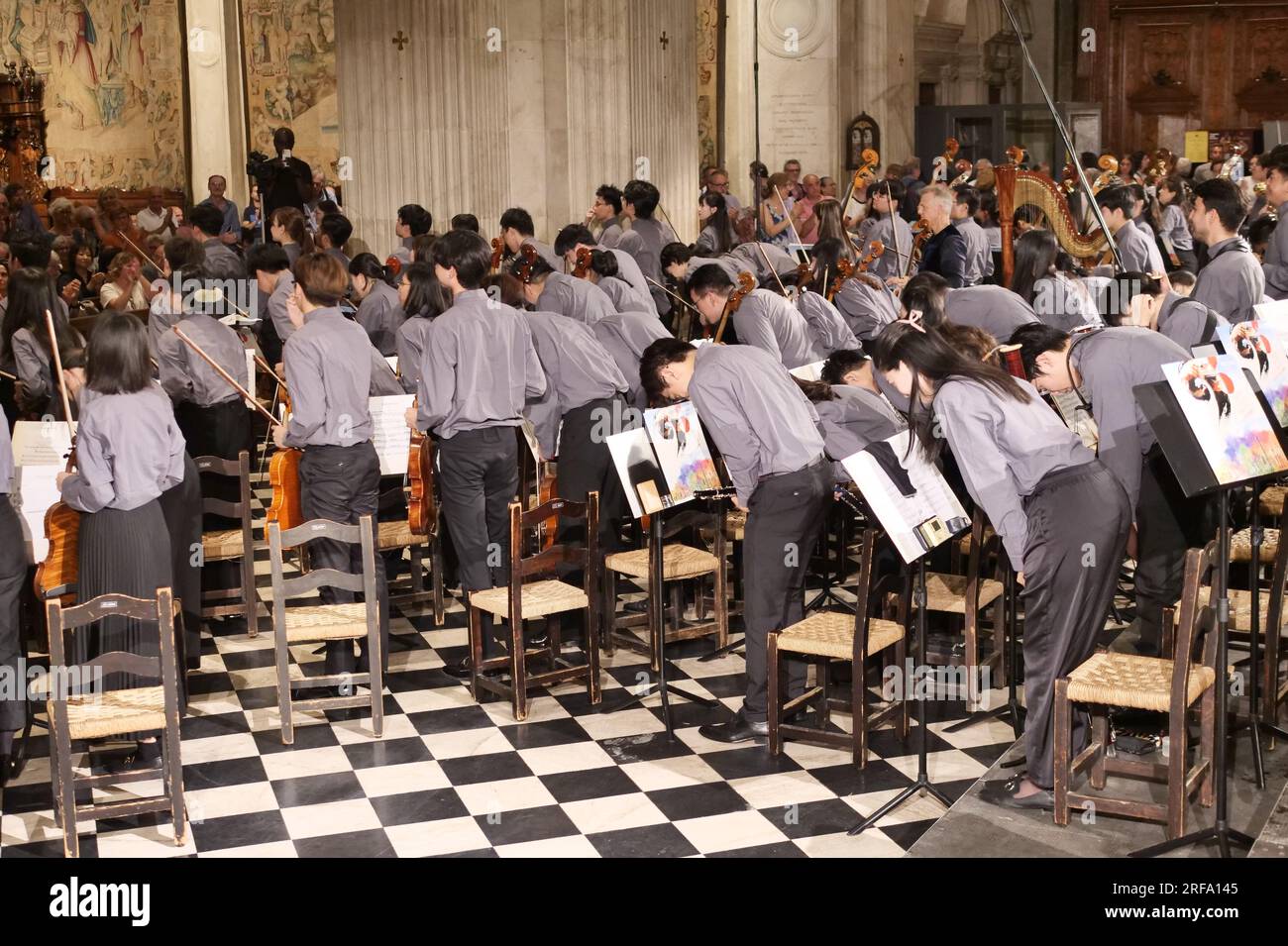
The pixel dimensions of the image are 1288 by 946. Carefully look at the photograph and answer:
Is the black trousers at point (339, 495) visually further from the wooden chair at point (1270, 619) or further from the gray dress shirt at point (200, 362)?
the wooden chair at point (1270, 619)

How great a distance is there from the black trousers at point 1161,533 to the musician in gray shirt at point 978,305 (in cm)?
143

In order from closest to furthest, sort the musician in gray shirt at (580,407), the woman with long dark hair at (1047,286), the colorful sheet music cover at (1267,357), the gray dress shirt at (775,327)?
the colorful sheet music cover at (1267,357), the woman with long dark hair at (1047,286), the musician in gray shirt at (580,407), the gray dress shirt at (775,327)

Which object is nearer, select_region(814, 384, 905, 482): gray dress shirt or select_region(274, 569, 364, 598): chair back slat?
select_region(274, 569, 364, 598): chair back slat

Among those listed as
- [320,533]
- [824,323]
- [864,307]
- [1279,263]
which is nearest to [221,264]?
[320,533]

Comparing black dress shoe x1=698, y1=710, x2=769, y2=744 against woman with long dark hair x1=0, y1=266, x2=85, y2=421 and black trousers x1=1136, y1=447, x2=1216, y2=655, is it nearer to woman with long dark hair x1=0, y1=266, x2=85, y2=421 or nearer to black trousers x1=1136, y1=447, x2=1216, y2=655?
black trousers x1=1136, y1=447, x2=1216, y2=655

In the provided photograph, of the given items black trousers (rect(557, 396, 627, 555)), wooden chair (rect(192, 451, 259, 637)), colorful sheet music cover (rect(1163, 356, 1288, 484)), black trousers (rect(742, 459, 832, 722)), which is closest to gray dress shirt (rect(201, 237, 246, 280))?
wooden chair (rect(192, 451, 259, 637))

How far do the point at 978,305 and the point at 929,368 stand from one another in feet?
9.46

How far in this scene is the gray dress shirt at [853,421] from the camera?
279 inches

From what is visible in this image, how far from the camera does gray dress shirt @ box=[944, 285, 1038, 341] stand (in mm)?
8109

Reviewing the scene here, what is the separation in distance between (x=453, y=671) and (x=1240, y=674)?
363cm

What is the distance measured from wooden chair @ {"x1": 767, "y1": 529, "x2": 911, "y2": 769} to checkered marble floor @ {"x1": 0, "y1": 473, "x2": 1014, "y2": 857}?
0.12 m

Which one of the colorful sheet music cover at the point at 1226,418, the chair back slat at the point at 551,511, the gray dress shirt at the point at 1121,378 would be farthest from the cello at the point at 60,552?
the colorful sheet music cover at the point at 1226,418

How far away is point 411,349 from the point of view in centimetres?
831

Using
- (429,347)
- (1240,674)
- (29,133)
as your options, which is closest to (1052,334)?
(1240,674)
